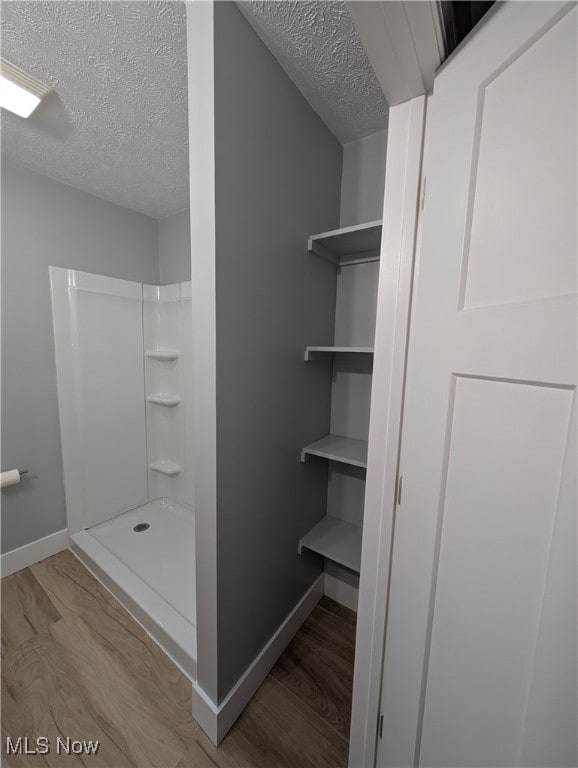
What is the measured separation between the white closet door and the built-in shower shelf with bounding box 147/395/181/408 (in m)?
1.99

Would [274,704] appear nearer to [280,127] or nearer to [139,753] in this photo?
[139,753]

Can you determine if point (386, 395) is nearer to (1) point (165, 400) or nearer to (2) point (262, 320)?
(2) point (262, 320)

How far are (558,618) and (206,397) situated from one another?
91 cm

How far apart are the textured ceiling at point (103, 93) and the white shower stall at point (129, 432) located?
2.09 ft

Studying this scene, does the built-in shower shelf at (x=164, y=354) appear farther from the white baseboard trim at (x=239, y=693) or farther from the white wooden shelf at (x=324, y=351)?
the white baseboard trim at (x=239, y=693)

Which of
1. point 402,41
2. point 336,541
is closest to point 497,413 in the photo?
point 402,41

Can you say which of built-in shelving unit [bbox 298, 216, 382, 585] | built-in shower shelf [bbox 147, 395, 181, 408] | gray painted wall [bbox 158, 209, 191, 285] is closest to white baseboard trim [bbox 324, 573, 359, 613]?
built-in shelving unit [bbox 298, 216, 382, 585]

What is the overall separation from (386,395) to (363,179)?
4.40 feet

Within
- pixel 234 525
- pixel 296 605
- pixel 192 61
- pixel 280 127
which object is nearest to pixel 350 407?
pixel 234 525

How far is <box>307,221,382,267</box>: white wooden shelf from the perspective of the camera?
4.10 ft

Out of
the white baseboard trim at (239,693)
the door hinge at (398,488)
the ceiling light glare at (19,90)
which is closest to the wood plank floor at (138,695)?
the white baseboard trim at (239,693)

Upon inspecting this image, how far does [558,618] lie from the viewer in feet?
1.50

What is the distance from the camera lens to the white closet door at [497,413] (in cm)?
45

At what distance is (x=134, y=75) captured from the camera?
111 cm
